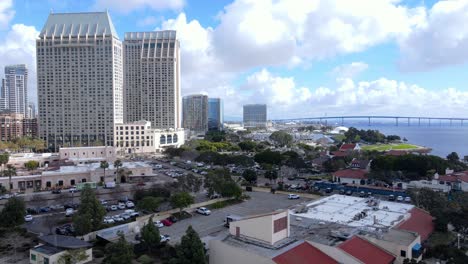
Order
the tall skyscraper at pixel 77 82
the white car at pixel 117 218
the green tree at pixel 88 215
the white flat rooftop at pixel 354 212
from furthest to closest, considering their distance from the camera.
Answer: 1. the tall skyscraper at pixel 77 82
2. the white car at pixel 117 218
3. the white flat rooftop at pixel 354 212
4. the green tree at pixel 88 215

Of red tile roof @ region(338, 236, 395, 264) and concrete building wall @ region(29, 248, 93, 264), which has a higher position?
red tile roof @ region(338, 236, 395, 264)

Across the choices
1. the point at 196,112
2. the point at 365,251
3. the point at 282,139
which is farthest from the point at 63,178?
the point at 196,112

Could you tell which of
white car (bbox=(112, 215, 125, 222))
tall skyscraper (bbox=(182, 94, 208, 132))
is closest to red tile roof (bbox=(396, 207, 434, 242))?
white car (bbox=(112, 215, 125, 222))

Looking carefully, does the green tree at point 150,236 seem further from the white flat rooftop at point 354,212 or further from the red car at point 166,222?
the white flat rooftop at point 354,212

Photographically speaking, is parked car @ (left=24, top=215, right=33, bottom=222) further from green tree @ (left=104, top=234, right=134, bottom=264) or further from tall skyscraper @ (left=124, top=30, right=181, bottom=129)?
tall skyscraper @ (left=124, top=30, right=181, bottom=129)

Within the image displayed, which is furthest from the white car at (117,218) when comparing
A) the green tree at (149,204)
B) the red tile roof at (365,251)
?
the red tile roof at (365,251)

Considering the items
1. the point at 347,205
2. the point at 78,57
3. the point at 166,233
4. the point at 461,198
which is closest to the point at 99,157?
the point at 78,57
